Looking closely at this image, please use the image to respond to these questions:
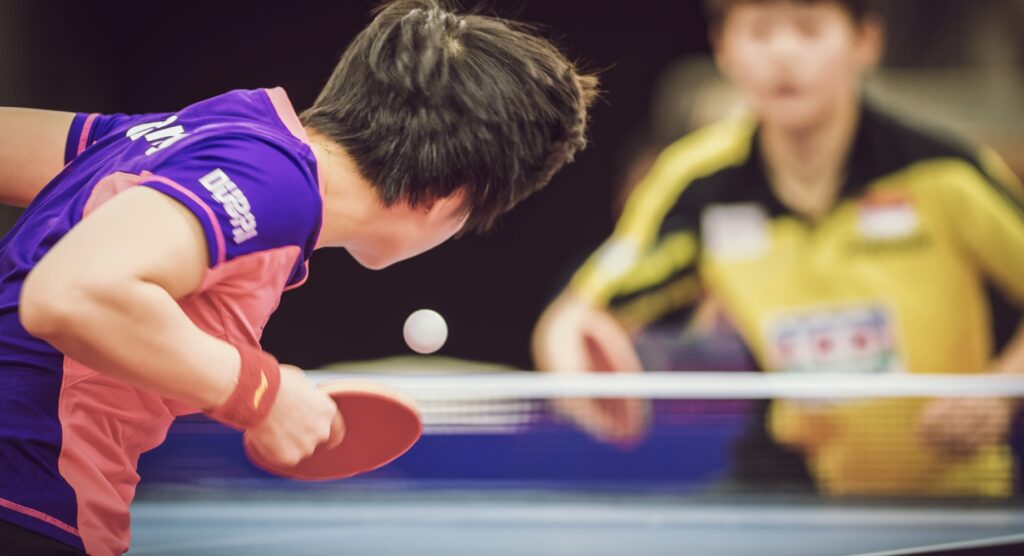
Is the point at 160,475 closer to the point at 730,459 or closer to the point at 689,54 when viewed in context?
the point at 730,459

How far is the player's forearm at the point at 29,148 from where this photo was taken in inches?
60.2

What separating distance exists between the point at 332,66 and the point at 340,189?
5.59m

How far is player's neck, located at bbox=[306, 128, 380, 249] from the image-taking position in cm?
138

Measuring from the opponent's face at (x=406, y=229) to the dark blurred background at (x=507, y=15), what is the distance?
495 cm

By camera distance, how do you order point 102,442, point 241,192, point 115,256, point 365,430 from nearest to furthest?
point 115,256, point 241,192, point 102,442, point 365,430

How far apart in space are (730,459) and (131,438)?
533cm

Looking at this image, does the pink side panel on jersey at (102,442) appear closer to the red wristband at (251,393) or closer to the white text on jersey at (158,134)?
the red wristband at (251,393)

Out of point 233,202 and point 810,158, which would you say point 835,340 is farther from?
point 233,202

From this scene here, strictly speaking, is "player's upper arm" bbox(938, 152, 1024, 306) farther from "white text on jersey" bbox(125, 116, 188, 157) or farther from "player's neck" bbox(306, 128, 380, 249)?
"white text on jersey" bbox(125, 116, 188, 157)

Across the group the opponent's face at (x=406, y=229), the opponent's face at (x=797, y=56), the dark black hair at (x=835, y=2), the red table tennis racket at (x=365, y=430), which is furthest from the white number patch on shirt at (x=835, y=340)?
the opponent's face at (x=406, y=229)

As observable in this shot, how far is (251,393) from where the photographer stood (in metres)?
1.23

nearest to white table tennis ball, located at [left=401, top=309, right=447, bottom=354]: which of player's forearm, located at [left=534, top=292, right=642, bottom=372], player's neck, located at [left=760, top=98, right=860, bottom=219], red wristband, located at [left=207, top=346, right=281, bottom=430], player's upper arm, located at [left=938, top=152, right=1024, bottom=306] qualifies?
player's forearm, located at [left=534, top=292, right=642, bottom=372]

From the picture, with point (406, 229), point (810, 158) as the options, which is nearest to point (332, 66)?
point (810, 158)

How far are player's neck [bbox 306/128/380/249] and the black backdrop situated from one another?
17.0 ft
